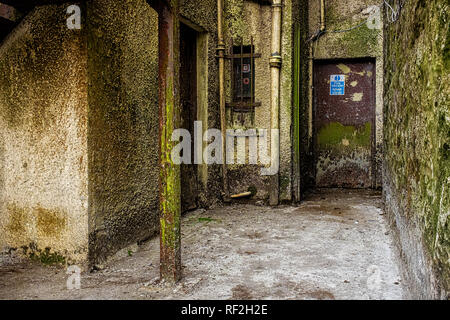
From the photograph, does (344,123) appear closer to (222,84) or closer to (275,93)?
(275,93)

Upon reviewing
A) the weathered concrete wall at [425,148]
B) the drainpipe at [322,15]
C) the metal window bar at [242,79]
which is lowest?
the weathered concrete wall at [425,148]

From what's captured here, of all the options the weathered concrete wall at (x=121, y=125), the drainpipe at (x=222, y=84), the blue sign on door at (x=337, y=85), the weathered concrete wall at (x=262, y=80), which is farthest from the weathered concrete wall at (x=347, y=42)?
the weathered concrete wall at (x=121, y=125)

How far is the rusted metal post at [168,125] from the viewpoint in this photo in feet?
9.12

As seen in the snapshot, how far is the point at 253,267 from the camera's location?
3.26 m

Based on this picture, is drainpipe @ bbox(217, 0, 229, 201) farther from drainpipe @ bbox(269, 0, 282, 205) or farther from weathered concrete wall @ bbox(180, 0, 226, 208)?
drainpipe @ bbox(269, 0, 282, 205)

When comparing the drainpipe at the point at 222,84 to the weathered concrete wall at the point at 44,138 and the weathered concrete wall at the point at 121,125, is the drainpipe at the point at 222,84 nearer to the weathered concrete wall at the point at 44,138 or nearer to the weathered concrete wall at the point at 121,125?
the weathered concrete wall at the point at 121,125

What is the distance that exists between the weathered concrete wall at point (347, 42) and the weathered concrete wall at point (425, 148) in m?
4.04

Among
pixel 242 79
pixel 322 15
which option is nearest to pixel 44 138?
pixel 242 79

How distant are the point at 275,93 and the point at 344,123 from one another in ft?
7.15

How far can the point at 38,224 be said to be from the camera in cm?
338

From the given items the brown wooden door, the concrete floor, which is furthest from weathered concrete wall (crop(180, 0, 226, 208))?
the brown wooden door

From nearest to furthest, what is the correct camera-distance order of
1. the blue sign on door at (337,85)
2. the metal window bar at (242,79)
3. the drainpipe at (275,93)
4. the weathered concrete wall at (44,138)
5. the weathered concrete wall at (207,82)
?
the weathered concrete wall at (44,138), the weathered concrete wall at (207,82), the drainpipe at (275,93), the metal window bar at (242,79), the blue sign on door at (337,85)

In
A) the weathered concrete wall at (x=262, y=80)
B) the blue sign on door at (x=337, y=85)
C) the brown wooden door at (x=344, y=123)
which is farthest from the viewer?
the blue sign on door at (x=337, y=85)
